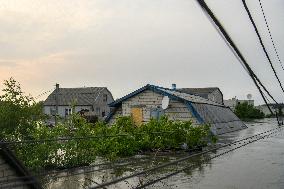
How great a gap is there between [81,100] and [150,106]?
45.9 meters

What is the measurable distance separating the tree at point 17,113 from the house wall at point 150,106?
16025 mm

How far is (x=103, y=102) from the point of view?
258 feet

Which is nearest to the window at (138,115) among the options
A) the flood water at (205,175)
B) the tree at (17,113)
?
the flood water at (205,175)

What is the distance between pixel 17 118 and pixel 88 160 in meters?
3.30

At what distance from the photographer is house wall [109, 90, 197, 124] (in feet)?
98.1

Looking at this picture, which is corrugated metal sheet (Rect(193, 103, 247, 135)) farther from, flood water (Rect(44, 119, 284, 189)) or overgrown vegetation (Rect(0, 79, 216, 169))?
overgrown vegetation (Rect(0, 79, 216, 169))

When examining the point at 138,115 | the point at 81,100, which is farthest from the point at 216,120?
the point at 81,100

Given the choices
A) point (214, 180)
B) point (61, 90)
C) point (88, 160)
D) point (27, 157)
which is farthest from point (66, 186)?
point (61, 90)

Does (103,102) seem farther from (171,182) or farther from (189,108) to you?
(171,182)

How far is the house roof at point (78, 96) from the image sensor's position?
75062mm

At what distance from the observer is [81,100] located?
75.6 m

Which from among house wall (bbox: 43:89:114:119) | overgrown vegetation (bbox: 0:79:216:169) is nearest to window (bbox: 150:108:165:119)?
overgrown vegetation (bbox: 0:79:216:169)

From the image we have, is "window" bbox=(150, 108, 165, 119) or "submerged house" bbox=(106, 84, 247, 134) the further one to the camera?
"window" bbox=(150, 108, 165, 119)

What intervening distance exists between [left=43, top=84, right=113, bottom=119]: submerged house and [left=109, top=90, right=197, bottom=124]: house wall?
4053 centimetres
